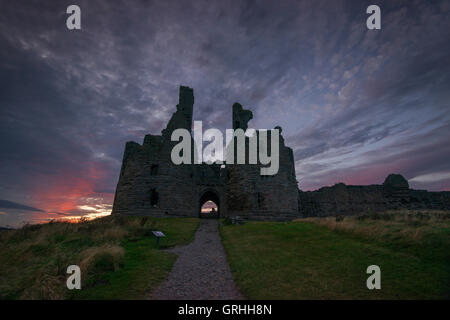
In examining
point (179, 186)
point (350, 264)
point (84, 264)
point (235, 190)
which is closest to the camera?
point (350, 264)

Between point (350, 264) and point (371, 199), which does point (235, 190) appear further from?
point (371, 199)

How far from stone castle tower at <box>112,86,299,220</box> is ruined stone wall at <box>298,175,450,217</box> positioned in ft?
23.1

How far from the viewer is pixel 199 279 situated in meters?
6.66

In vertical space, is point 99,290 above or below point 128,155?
below

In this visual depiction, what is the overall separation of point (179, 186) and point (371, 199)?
27.3 meters

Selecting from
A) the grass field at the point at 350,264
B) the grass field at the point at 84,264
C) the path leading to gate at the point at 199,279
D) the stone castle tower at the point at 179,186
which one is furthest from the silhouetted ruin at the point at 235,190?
the path leading to gate at the point at 199,279

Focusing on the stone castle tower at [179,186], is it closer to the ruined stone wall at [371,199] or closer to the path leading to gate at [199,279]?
the ruined stone wall at [371,199]

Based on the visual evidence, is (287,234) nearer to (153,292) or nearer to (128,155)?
(153,292)

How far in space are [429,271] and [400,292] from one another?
147 cm

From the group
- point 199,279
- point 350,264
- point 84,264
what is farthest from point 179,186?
point 350,264

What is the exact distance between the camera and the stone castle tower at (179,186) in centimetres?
2406
